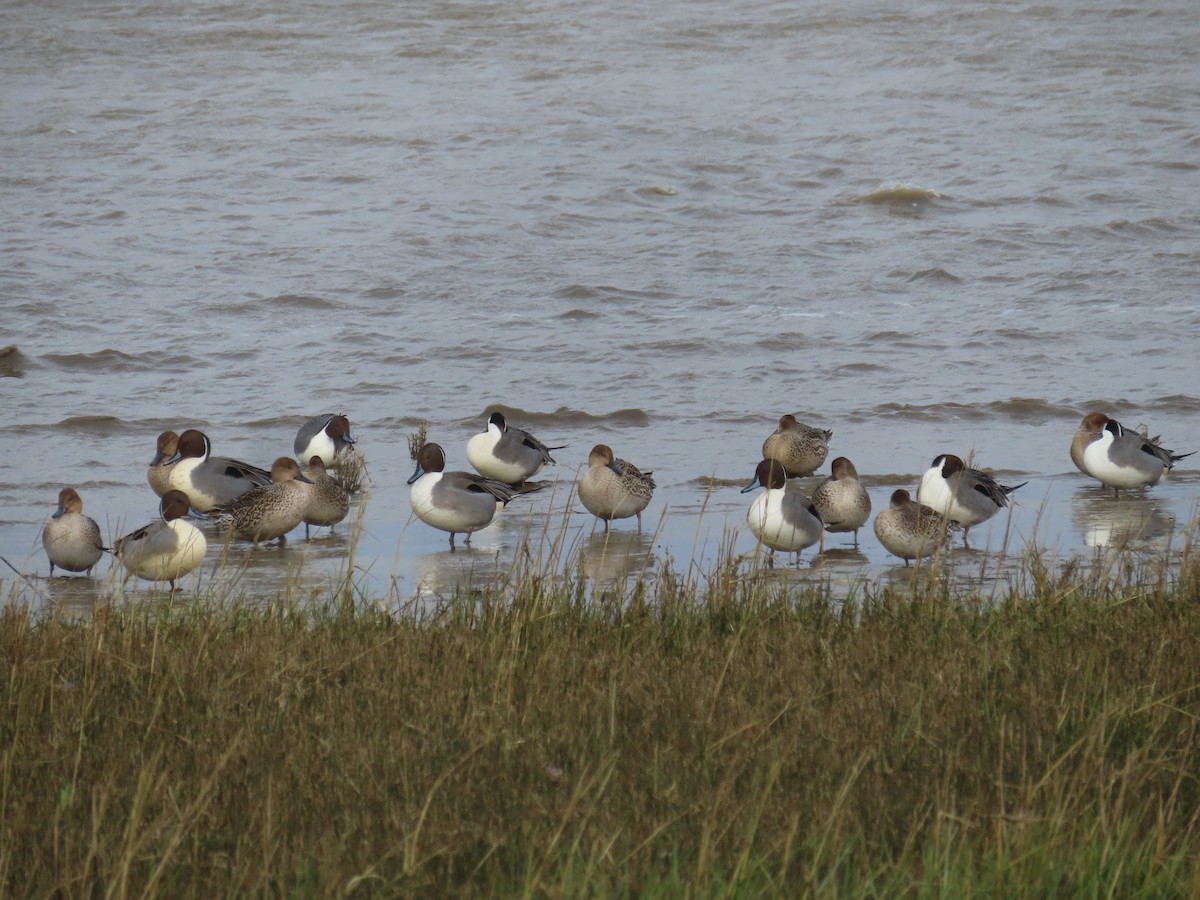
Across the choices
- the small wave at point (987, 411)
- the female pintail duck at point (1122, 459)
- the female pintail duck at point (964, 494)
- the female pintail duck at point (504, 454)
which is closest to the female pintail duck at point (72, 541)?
the female pintail duck at point (504, 454)

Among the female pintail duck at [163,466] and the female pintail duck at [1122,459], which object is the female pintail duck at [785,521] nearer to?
the female pintail duck at [1122,459]

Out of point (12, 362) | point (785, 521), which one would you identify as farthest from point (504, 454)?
point (12, 362)

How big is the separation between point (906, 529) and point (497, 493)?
2.47m

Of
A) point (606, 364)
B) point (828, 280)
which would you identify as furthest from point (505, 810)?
point (828, 280)

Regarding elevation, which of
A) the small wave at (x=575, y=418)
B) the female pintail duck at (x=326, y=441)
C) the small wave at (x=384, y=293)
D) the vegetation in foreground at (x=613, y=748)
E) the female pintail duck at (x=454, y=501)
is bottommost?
the small wave at (x=575, y=418)

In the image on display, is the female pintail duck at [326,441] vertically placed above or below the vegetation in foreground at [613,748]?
below

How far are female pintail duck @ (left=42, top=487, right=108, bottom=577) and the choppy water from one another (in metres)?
0.43

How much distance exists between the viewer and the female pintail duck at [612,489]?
8.65 metres

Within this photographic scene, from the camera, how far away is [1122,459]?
938 centimetres

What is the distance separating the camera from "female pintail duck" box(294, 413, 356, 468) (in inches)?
407

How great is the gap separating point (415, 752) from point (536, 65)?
86.2 ft

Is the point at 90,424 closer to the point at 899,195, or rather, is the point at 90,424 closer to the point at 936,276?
the point at 936,276

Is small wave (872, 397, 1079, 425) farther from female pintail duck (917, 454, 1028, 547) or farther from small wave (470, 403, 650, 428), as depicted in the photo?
female pintail duck (917, 454, 1028, 547)

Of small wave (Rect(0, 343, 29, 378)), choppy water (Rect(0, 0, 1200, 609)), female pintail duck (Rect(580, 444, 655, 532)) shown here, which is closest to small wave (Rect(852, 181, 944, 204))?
choppy water (Rect(0, 0, 1200, 609))
